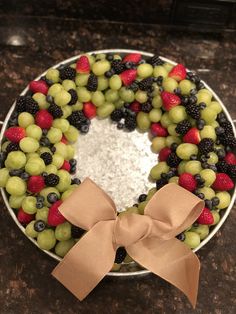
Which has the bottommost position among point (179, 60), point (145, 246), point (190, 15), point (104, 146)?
point (145, 246)

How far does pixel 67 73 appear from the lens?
40.7 inches

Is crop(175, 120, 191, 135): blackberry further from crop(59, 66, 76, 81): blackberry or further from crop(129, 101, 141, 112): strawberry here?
crop(59, 66, 76, 81): blackberry

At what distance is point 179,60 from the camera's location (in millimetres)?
1235

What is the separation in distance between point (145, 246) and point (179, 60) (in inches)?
21.8

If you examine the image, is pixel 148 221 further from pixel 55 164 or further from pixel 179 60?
pixel 179 60

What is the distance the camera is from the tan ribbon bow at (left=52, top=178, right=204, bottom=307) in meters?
0.85

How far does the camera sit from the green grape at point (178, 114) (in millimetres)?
1006

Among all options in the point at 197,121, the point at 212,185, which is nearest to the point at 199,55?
the point at 197,121

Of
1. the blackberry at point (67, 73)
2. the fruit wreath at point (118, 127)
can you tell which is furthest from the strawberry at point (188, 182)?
the blackberry at point (67, 73)

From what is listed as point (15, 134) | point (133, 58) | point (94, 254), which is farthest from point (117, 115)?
point (94, 254)

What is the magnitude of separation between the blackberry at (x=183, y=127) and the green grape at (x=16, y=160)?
0.32m

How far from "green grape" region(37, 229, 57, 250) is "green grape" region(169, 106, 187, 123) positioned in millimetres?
342

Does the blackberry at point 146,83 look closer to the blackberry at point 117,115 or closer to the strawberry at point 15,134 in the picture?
the blackberry at point 117,115

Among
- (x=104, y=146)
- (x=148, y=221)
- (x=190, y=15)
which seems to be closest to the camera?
(x=148, y=221)
